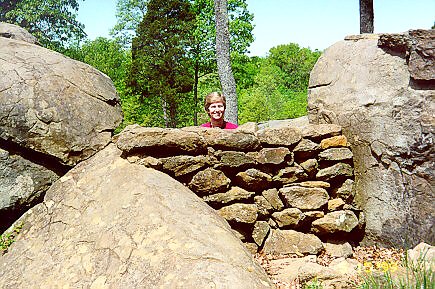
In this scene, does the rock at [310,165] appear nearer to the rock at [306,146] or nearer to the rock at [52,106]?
the rock at [306,146]

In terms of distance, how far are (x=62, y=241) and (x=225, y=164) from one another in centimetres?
A: 160

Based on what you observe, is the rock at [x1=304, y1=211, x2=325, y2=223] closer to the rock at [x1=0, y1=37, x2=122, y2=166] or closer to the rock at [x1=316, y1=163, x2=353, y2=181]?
the rock at [x1=316, y1=163, x2=353, y2=181]

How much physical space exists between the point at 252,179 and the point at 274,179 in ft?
0.81

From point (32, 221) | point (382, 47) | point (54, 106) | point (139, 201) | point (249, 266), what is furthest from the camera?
point (382, 47)

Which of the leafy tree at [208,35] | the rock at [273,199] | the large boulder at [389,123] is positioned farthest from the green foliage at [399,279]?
the leafy tree at [208,35]

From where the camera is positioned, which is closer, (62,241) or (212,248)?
(212,248)

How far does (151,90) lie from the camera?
1953 centimetres

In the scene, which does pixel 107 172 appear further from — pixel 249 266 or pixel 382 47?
pixel 382 47

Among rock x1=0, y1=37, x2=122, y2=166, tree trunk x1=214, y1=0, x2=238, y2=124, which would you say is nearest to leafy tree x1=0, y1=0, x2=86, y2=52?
tree trunk x1=214, y1=0, x2=238, y2=124

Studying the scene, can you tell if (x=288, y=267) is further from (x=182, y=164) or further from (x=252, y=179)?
(x=182, y=164)

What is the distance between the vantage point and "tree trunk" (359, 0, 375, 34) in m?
9.28

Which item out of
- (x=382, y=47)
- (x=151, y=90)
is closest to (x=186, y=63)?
(x=151, y=90)

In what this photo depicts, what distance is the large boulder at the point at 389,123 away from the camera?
419 centimetres

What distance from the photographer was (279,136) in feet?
15.0
